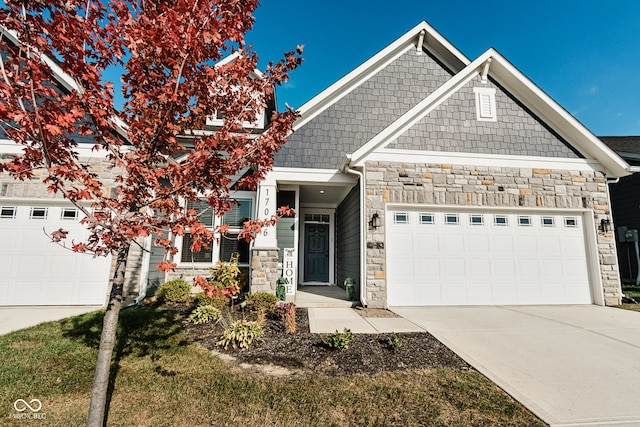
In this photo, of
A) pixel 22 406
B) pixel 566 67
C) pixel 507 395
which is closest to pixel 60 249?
pixel 22 406

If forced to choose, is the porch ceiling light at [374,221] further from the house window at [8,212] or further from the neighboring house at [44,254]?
the house window at [8,212]

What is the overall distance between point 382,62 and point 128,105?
824 cm

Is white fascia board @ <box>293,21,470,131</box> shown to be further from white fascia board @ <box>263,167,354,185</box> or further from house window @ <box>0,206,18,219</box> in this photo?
house window @ <box>0,206,18,219</box>

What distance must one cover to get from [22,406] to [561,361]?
19.5ft

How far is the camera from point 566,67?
1316 cm

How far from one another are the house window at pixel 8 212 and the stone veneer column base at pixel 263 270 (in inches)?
217

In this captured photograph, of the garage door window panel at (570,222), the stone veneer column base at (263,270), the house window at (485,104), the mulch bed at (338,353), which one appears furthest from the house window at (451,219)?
the stone veneer column base at (263,270)

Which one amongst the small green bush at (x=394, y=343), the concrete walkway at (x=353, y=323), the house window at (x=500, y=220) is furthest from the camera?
the house window at (x=500, y=220)

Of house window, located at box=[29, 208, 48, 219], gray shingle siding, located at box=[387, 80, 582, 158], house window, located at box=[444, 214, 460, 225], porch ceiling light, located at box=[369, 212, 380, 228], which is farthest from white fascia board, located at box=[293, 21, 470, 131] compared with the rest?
house window, located at box=[29, 208, 48, 219]

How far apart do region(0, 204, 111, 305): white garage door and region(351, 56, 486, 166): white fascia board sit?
264 inches

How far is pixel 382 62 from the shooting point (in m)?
9.30

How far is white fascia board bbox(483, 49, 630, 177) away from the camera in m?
7.90

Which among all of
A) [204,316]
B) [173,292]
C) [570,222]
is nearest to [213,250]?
[173,292]

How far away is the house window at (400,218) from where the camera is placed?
775cm
